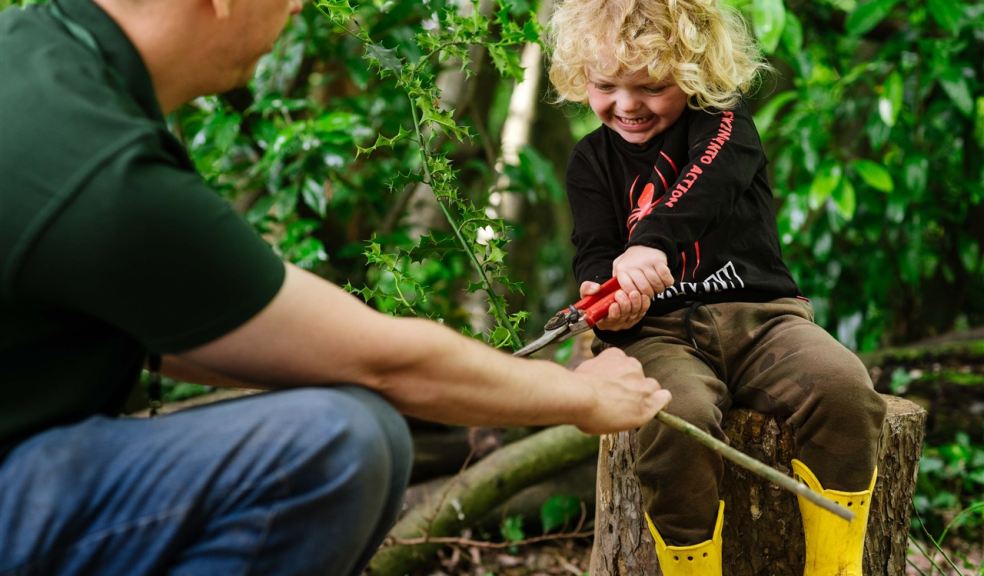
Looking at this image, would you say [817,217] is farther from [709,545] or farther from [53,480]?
[53,480]

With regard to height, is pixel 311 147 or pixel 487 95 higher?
pixel 311 147

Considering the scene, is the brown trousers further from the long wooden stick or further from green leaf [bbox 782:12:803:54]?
green leaf [bbox 782:12:803:54]

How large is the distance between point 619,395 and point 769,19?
1891 mm

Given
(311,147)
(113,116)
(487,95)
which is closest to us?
(113,116)

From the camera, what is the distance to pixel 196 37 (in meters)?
1.56

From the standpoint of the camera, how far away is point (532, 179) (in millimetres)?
4352

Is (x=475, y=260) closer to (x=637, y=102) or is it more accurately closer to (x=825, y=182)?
(x=637, y=102)

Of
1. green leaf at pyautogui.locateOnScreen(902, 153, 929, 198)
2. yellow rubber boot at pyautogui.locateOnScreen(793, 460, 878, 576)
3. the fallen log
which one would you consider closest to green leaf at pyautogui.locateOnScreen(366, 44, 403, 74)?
yellow rubber boot at pyautogui.locateOnScreen(793, 460, 878, 576)

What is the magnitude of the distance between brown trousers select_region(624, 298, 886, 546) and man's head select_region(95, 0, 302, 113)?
106 centimetres

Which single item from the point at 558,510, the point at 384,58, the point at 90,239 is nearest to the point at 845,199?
the point at 558,510

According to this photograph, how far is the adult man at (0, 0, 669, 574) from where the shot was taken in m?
1.30

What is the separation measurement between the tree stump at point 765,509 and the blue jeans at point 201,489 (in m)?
1.04

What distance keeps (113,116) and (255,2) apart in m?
0.37

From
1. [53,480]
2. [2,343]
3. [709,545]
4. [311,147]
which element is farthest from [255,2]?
[311,147]
